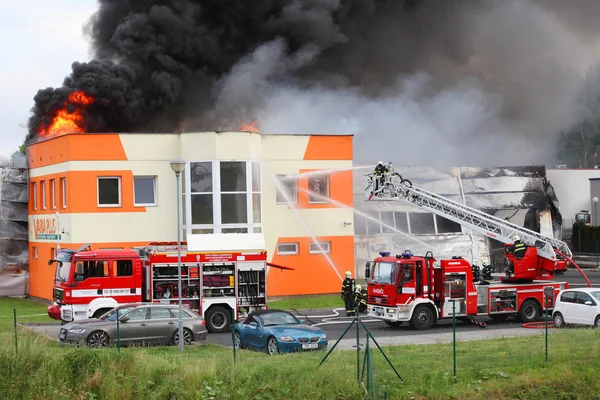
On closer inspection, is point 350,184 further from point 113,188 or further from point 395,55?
point 395,55

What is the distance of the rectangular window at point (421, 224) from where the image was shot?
132 ft

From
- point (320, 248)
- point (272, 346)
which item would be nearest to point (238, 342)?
point (272, 346)

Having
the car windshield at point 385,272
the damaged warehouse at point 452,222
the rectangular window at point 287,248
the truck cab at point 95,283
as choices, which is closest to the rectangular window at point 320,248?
the rectangular window at point 287,248

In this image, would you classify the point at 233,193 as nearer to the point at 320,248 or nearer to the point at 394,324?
the point at 320,248

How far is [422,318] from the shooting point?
943 inches

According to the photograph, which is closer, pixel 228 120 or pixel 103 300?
pixel 103 300

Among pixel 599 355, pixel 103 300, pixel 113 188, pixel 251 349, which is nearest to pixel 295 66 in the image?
pixel 113 188

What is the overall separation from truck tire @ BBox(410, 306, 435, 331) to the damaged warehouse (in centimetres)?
1446

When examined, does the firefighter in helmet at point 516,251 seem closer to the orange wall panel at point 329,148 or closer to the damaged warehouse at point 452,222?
the orange wall panel at point 329,148

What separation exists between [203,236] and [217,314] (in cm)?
250

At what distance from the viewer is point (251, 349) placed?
19.9 m

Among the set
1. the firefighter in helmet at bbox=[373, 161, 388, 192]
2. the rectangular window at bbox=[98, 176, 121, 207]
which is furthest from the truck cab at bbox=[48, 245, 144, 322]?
the firefighter in helmet at bbox=[373, 161, 388, 192]

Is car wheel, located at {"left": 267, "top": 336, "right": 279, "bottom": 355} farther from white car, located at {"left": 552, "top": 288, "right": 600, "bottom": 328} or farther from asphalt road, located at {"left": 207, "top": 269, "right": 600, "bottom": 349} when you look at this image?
white car, located at {"left": 552, "top": 288, "right": 600, "bottom": 328}

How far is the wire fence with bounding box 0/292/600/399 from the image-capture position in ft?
49.1
